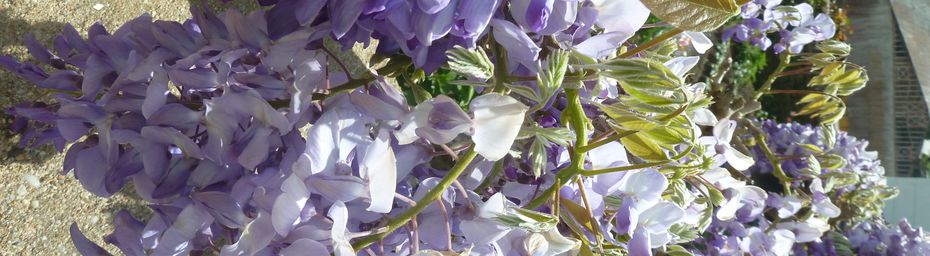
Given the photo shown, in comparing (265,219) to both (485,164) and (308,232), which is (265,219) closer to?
(308,232)

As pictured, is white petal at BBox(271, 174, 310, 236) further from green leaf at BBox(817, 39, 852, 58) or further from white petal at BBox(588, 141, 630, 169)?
green leaf at BBox(817, 39, 852, 58)

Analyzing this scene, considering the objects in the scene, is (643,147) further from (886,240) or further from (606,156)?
(886,240)

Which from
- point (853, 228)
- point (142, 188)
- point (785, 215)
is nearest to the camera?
point (142, 188)

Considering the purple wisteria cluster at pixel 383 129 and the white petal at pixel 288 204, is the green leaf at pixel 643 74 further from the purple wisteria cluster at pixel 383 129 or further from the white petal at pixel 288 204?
the white petal at pixel 288 204

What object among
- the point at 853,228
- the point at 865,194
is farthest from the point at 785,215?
the point at 853,228

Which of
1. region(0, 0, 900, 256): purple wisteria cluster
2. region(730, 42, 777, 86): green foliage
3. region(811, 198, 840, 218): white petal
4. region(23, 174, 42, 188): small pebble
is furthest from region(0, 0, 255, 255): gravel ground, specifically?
region(730, 42, 777, 86): green foliage

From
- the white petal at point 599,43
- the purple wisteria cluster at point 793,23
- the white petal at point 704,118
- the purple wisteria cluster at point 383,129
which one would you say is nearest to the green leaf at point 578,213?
the purple wisteria cluster at point 383,129

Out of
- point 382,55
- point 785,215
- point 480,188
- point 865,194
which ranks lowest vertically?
point 865,194
